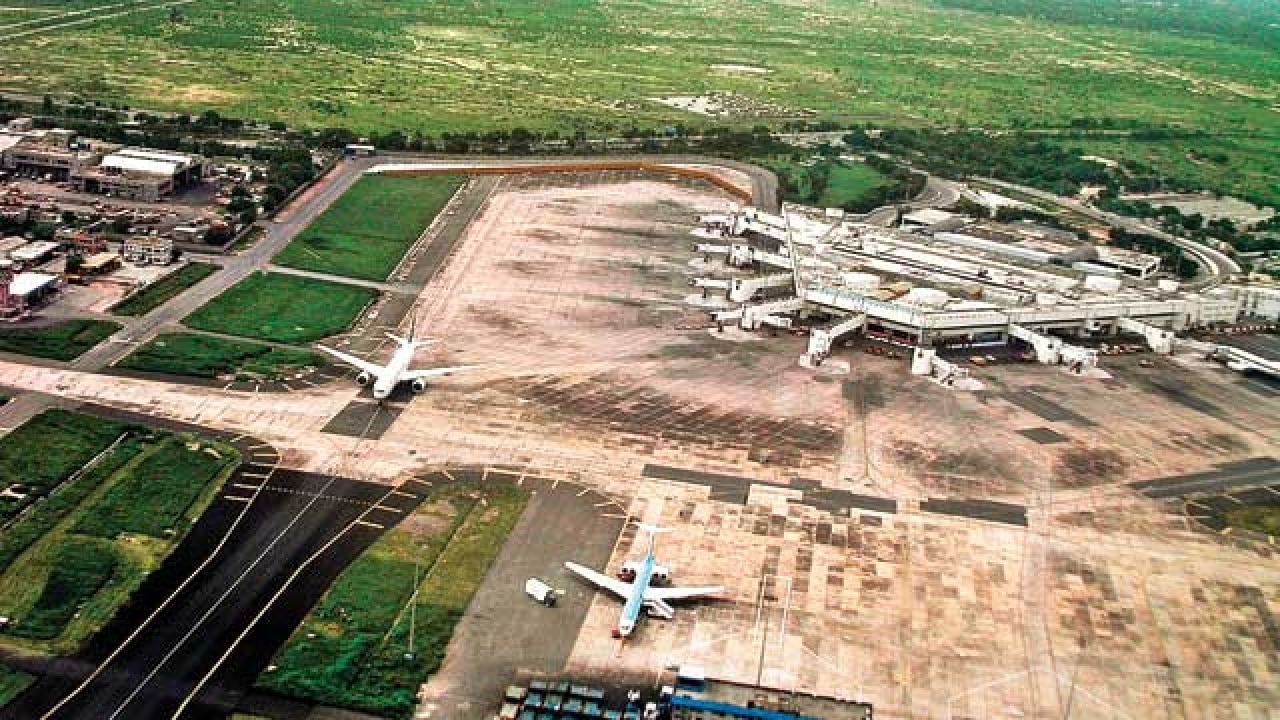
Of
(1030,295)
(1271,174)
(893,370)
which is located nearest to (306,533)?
(893,370)

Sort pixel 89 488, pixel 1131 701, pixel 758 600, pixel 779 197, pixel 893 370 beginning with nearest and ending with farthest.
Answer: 1. pixel 1131 701
2. pixel 758 600
3. pixel 89 488
4. pixel 893 370
5. pixel 779 197

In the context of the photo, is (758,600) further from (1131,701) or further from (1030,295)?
(1030,295)

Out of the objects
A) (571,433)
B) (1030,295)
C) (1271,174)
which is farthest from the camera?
(1271,174)

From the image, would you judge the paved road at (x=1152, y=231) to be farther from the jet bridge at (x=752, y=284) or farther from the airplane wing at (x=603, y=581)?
the airplane wing at (x=603, y=581)

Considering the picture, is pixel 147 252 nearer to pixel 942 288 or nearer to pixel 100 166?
pixel 100 166

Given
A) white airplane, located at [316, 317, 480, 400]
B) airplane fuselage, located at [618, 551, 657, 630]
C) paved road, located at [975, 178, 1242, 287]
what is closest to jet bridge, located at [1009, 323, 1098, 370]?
paved road, located at [975, 178, 1242, 287]

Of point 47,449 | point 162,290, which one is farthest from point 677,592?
point 162,290
